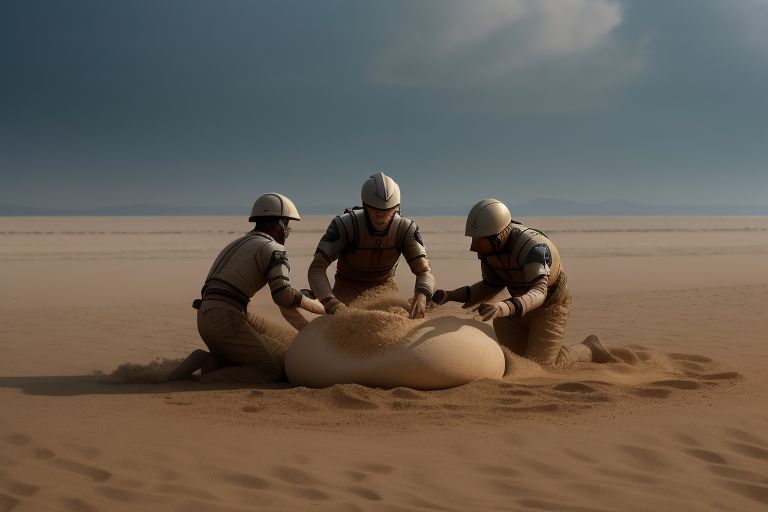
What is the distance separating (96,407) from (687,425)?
490cm

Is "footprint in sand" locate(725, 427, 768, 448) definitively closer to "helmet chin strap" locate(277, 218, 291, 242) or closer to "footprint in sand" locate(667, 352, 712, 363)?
"footprint in sand" locate(667, 352, 712, 363)

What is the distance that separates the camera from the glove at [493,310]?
7098 millimetres

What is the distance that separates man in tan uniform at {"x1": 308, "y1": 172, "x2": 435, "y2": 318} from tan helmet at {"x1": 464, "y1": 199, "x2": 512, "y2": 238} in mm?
801

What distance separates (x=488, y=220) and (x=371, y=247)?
57.6 inches

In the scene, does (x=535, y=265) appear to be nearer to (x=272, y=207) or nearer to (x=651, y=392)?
(x=651, y=392)

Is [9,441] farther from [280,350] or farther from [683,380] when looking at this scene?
[683,380]

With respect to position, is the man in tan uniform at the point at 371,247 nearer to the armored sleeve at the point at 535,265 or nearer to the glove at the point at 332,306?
the glove at the point at 332,306

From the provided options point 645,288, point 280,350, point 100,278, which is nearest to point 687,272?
point 645,288

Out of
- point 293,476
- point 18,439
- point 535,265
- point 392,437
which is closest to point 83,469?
point 18,439

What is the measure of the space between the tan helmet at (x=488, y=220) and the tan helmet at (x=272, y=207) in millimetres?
1804

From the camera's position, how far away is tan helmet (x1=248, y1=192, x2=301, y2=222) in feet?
26.2

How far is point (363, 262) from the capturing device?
8.79 meters

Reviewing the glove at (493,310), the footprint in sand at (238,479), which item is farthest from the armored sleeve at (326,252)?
the footprint in sand at (238,479)

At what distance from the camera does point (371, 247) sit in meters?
8.66
